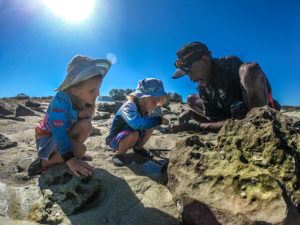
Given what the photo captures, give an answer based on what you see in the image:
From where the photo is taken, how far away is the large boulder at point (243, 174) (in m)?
1.92

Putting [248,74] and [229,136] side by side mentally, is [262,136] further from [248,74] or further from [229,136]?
[248,74]

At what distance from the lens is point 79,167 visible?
302 centimetres

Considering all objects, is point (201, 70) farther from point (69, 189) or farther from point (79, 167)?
point (69, 189)

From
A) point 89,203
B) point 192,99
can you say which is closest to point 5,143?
point 89,203

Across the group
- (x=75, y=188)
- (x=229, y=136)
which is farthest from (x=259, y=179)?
(x=75, y=188)

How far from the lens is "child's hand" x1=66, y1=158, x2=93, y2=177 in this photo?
2.97 m

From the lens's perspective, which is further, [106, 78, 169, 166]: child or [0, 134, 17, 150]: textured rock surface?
[0, 134, 17, 150]: textured rock surface

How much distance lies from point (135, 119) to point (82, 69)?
0.90m

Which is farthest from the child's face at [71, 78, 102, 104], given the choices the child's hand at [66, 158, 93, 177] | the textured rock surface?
the textured rock surface

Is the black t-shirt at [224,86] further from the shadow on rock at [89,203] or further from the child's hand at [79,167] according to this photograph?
the child's hand at [79,167]

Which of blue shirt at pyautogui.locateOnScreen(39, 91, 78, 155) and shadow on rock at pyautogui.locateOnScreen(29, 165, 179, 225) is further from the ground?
blue shirt at pyautogui.locateOnScreen(39, 91, 78, 155)

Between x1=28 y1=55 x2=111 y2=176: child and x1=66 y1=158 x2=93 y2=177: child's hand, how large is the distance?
0.84 ft

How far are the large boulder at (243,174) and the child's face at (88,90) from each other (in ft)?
4.09

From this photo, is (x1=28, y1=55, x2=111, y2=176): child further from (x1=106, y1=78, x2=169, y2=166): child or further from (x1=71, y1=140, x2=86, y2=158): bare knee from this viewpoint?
(x1=106, y1=78, x2=169, y2=166): child
